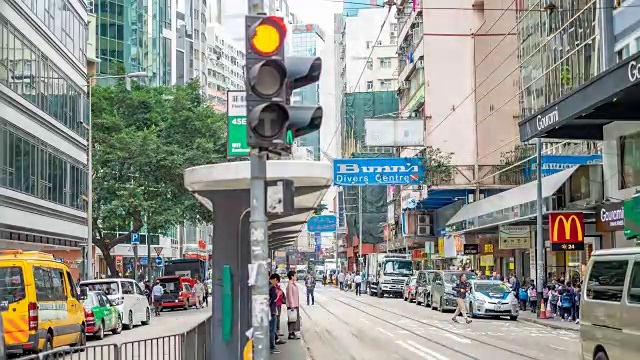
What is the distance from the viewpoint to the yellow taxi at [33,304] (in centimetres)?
1920

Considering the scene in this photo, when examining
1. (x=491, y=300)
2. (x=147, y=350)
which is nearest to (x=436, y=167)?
(x=491, y=300)

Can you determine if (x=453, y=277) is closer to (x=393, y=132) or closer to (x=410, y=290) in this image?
(x=393, y=132)

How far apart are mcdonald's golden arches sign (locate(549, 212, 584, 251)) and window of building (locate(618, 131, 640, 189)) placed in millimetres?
2744

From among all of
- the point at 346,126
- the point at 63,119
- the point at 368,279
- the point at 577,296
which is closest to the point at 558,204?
the point at 577,296

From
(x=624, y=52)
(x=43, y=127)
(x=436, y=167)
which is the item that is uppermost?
(x=624, y=52)

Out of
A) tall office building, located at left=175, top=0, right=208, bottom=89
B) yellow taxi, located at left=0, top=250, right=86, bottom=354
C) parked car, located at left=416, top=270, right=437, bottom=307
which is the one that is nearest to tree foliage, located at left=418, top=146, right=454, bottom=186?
parked car, located at left=416, top=270, right=437, bottom=307

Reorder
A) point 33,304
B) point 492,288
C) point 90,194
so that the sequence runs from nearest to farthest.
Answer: point 33,304 → point 492,288 → point 90,194

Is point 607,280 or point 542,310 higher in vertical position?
point 607,280

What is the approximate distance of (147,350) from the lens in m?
12.4

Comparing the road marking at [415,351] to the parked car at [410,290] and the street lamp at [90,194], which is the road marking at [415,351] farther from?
the parked car at [410,290]

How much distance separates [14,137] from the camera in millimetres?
34938

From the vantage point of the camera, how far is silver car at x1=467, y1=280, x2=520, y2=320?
117ft

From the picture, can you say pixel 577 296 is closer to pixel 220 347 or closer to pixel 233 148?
pixel 233 148

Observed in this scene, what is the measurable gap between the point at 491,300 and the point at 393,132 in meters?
14.3
